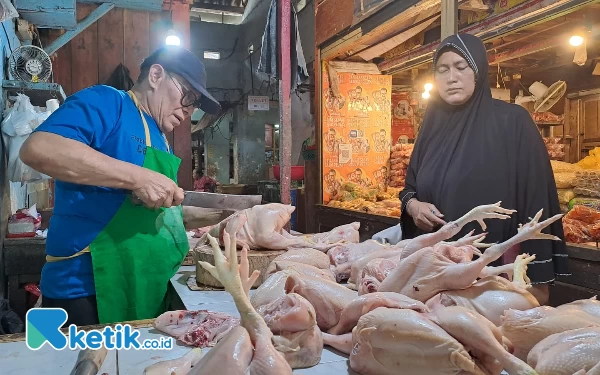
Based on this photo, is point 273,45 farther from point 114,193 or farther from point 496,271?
point 496,271

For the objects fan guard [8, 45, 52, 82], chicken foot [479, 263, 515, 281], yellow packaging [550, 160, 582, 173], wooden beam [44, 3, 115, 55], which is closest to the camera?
chicken foot [479, 263, 515, 281]

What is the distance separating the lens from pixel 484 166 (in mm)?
2703

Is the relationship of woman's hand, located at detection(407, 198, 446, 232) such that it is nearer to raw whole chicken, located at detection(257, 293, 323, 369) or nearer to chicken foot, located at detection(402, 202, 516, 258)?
chicken foot, located at detection(402, 202, 516, 258)

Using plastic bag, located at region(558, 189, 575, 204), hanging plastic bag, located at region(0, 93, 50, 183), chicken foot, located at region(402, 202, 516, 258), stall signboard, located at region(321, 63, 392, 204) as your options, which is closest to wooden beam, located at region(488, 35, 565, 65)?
plastic bag, located at region(558, 189, 575, 204)

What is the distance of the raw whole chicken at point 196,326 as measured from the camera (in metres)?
1.70

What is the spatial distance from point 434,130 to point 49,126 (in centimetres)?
230

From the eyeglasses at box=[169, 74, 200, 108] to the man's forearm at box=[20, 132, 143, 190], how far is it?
626 mm

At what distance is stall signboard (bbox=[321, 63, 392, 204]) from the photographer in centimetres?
769

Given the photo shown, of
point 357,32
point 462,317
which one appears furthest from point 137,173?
point 357,32

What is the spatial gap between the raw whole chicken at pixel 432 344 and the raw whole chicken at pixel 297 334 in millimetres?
180

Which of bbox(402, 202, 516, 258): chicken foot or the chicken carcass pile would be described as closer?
the chicken carcass pile

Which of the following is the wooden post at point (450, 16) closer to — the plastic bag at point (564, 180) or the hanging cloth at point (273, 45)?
the hanging cloth at point (273, 45)

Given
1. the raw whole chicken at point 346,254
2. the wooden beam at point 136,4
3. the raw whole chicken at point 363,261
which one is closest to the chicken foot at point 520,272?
the raw whole chicken at point 363,261

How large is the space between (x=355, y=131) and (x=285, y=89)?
3.90 m
